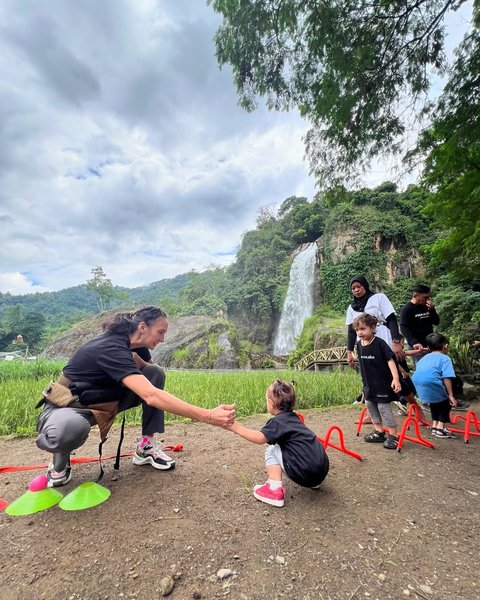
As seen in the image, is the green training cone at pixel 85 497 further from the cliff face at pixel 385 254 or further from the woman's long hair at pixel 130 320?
the cliff face at pixel 385 254

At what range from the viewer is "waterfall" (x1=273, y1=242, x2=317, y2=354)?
2569 cm

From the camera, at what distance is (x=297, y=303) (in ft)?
87.7

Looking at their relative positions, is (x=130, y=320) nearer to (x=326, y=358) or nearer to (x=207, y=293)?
(x=326, y=358)

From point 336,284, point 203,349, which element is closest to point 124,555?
point 203,349

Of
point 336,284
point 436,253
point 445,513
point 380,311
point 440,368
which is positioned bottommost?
point 445,513

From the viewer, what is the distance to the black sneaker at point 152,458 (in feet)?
8.32

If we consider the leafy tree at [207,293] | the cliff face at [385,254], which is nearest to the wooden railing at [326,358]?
the cliff face at [385,254]

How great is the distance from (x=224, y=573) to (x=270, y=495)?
0.65 metres

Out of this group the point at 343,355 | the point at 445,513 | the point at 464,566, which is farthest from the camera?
the point at 343,355

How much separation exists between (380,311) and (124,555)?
3460mm

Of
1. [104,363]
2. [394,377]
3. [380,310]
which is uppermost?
[380,310]

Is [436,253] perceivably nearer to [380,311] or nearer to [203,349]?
[380,311]

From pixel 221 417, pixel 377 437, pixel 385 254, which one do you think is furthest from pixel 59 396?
pixel 385 254

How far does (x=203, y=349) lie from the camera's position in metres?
18.2
